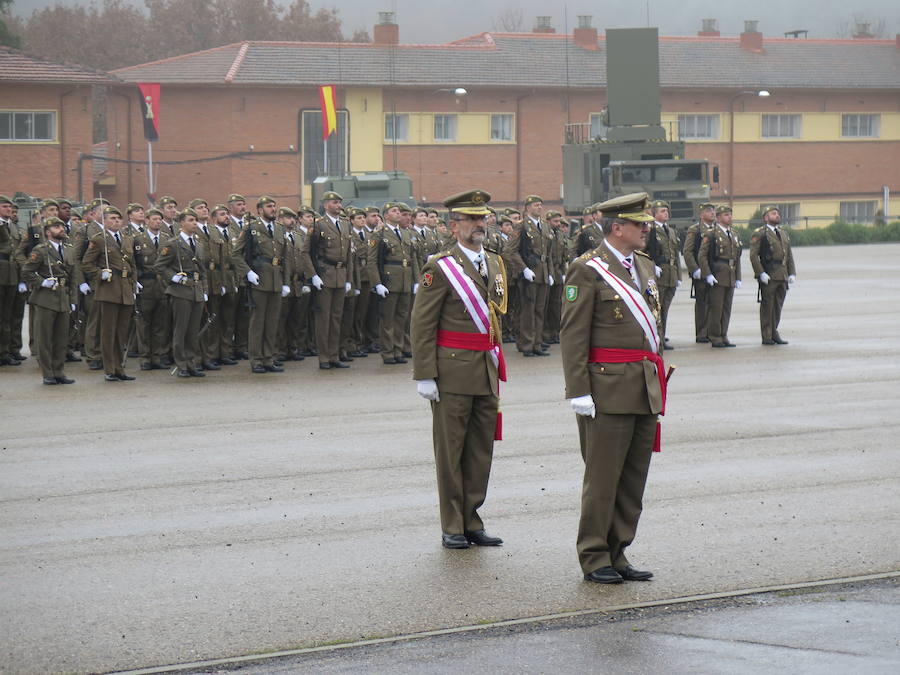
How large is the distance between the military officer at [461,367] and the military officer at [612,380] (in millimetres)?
918

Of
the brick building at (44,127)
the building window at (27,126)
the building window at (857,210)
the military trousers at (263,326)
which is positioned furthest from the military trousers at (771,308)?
the building window at (857,210)

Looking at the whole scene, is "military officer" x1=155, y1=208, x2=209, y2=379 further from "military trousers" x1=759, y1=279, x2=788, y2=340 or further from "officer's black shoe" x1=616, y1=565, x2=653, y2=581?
"officer's black shoe" x1=616, y1=565, x2=653, y2=581

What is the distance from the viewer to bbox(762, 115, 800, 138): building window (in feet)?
199

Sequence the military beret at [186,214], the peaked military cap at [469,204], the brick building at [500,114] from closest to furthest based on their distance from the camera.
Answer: the peaked military cap at [469,204], the military beret at [186,214], the brick building at [500,114]

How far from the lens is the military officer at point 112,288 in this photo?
616 inches

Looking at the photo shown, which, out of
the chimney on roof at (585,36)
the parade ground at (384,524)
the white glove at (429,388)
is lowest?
the parade ground at (384,524)

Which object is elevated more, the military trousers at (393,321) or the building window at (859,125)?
the building window at (859,125)

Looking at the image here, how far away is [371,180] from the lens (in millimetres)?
36312

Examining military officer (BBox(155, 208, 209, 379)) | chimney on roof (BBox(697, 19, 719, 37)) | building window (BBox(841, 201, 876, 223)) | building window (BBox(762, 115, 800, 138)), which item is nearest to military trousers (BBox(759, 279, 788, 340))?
military officer (BBox(155, 208, 209, 379))

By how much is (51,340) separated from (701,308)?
848cm

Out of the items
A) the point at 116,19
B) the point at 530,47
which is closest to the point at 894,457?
the point at 530,47

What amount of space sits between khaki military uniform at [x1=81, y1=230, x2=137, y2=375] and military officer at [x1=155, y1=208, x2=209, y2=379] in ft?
1.46

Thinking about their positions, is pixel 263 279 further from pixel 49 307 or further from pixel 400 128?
pixel 400 128

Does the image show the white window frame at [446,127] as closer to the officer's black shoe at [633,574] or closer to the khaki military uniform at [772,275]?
the khaki military uniform at [772,275]
